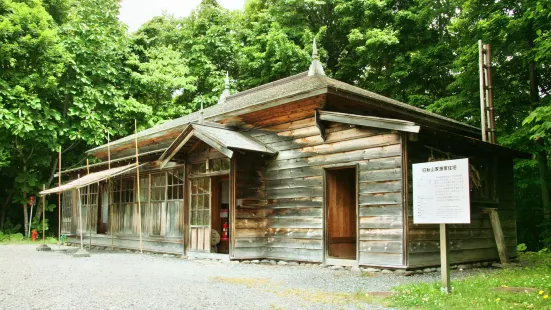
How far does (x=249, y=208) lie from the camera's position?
11500 mm

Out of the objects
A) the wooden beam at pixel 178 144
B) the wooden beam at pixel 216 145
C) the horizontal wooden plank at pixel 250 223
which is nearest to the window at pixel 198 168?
the wooden beam at pixel 178 144

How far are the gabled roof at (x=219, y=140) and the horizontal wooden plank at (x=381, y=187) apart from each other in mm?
2846

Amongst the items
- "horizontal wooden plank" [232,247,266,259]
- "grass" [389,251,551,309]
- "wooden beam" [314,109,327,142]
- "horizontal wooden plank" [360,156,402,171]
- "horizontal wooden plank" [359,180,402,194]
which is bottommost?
"horizontal wooden plank" [232,247,266,259]

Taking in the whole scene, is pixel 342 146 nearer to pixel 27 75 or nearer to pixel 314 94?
pixel 314 94

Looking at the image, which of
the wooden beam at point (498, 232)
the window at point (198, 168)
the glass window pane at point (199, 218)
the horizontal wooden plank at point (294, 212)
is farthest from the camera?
the window at point (198, 168)

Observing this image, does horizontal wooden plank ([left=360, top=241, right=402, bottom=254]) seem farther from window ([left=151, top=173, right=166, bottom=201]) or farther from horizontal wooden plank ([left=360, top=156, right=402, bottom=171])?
window ([left=151, top=173, right=166, bottom=201])

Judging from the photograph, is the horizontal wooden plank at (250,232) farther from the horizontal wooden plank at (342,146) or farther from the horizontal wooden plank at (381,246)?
the horizontal wooden plank at (381,246)

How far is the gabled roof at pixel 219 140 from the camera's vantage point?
10.8 m

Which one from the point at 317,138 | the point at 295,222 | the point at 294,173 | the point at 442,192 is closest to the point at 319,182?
the point at 294,173

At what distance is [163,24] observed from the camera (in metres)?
29.8

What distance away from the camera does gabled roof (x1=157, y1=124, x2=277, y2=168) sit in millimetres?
10750

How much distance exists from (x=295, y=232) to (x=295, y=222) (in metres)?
0.24

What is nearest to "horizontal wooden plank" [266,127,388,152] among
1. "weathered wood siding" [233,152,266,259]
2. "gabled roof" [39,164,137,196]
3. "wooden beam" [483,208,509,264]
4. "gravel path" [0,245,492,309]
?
"weathered wood siding" [233,152,266,259]

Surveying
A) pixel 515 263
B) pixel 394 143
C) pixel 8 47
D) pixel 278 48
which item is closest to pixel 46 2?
pixel 8 47
